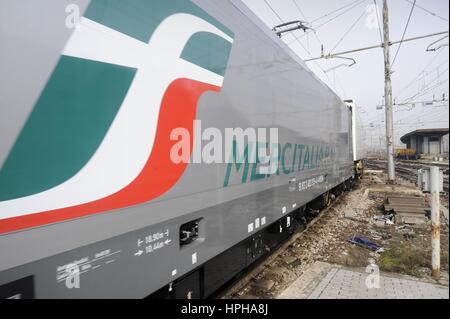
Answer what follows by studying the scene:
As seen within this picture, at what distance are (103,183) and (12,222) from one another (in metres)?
0.50

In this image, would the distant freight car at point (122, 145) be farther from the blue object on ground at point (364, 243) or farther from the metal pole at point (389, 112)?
the metal pole at point (389, 112)

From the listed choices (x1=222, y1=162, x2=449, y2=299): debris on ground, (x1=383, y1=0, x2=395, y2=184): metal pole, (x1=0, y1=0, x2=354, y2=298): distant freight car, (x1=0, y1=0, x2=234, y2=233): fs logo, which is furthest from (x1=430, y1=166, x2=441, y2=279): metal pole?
(x1=383, y1=0, x2=395, y2=184): metal pole

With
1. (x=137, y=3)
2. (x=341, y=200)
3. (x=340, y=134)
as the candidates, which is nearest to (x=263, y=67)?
(x=137, y=3)

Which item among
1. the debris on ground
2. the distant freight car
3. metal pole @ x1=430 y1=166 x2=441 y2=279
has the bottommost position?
the debris on ground

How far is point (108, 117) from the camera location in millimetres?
1878

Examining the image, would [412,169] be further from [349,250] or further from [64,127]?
[64,127]

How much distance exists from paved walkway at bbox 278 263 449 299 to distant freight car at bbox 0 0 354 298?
3.54ft

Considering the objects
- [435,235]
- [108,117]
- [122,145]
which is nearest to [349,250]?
[435,235]

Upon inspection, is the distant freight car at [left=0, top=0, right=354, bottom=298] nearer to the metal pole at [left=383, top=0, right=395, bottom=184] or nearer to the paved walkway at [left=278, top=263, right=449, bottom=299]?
the paved walkway at [left=278, top=263, right=449, bottom=299]

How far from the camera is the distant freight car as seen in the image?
1.50 metres

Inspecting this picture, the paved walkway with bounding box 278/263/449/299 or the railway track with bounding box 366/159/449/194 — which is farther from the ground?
the railway track with bounding box 366/159/449/194

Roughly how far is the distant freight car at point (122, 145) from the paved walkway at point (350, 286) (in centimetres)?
108

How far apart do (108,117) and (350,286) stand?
12.0ft
